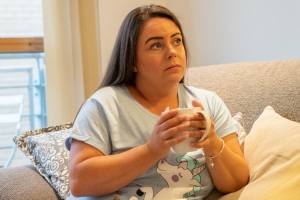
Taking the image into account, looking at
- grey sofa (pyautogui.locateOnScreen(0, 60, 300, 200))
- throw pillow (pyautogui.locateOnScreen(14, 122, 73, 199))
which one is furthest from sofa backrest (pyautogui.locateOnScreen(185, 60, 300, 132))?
throw pillow (pyautogui.locateOnScreen(14, 122, 73, 199))

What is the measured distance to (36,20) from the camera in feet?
9.18

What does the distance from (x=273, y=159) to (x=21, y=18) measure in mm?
2070

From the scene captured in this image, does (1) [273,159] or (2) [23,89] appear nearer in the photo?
(1) [273,159]

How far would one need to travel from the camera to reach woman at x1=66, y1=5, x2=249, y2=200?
3.93 ft

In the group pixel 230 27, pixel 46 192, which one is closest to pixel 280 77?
pixel 230 27

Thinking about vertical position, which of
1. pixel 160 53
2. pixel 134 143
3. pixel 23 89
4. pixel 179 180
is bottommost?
pixel 23 89

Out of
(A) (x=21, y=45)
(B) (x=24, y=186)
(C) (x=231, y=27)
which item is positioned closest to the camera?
(B) (x=24, y=186)

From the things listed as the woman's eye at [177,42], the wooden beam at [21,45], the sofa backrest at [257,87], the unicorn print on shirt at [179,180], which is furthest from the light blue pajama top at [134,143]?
the wooden beam at [21,45]

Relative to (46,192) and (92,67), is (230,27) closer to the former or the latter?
(92,67)

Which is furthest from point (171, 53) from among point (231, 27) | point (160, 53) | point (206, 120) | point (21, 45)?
point (21, 45)

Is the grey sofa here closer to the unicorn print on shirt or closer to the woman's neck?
the unicorn print on shirt

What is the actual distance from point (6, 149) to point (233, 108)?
5.76 ft

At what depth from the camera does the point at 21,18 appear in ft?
9.08

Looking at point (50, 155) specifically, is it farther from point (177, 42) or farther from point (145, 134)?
point (177, 42)
